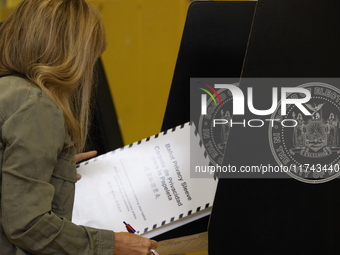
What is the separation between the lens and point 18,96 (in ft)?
3.55

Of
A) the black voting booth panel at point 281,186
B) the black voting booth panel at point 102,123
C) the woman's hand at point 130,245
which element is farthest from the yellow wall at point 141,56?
the woman's hand at point 130,245

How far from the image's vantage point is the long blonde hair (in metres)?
1.14

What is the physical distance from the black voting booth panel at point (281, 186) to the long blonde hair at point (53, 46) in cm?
35

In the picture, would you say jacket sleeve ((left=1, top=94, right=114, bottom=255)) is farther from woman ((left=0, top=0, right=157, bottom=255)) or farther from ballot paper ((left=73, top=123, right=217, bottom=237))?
ballot paper ((left=73, top=123, right=217, bottom=237))

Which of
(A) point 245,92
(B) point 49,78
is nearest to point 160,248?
(A) point 245,92

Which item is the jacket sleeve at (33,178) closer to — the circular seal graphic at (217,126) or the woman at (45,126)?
the woman at (45,126)

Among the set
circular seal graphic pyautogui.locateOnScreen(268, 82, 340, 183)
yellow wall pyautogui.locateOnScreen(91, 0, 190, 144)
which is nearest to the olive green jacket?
circular seal graphic pyautogui.locateOnScreen(268, 82, 340, 183)

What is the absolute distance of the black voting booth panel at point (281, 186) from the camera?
125 centimetres

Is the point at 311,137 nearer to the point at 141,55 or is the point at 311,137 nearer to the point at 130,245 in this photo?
the point at 130,245

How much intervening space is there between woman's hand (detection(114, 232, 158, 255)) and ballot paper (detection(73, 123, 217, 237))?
7.2 inches

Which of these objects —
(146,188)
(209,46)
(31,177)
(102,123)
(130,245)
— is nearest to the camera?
(31,177)

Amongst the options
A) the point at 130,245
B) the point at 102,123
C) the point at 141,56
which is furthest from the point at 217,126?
the point at 141,56

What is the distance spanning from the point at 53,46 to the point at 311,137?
587 millimetres

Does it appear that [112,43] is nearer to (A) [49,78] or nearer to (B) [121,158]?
(B) [121,158]
